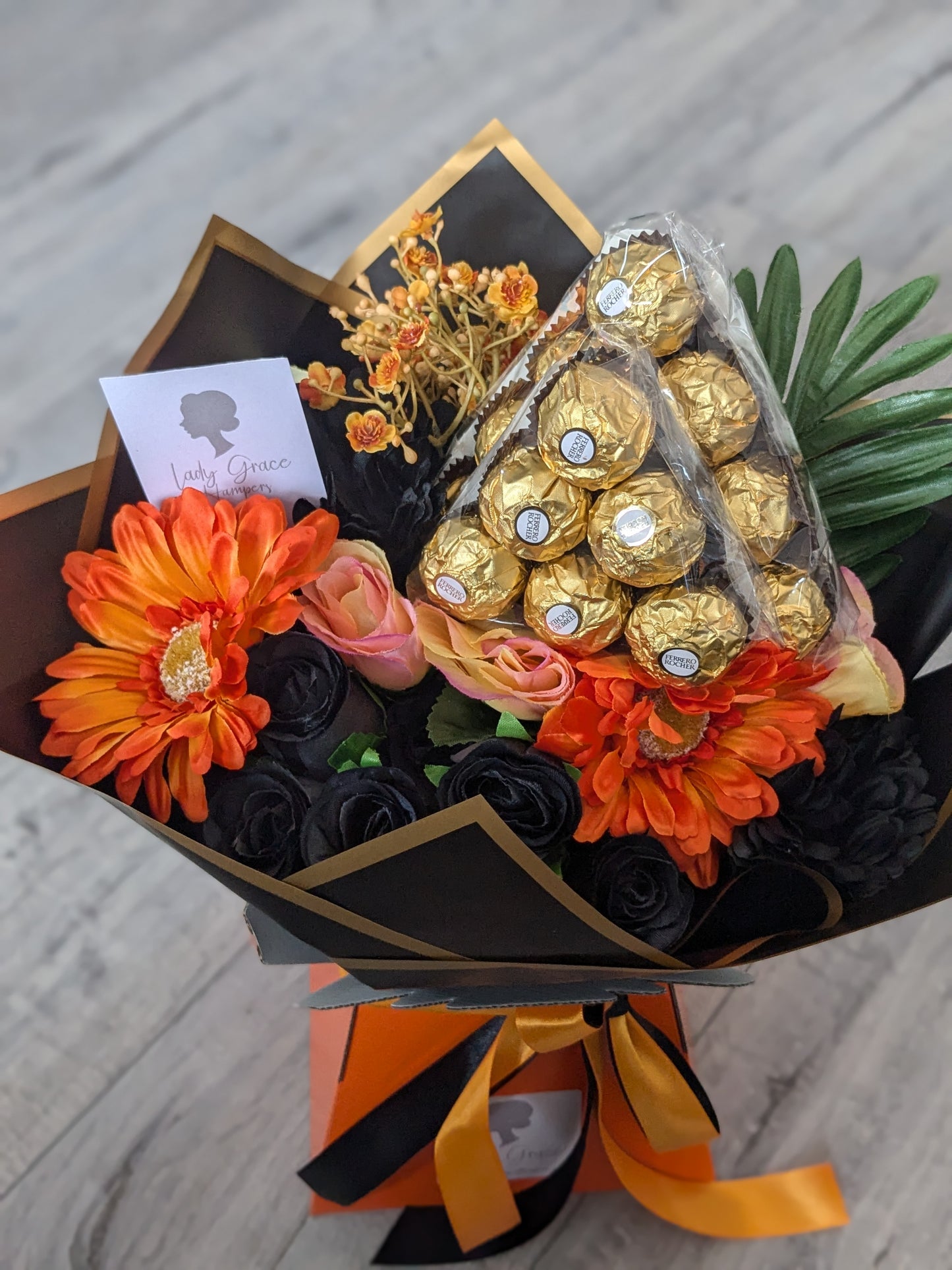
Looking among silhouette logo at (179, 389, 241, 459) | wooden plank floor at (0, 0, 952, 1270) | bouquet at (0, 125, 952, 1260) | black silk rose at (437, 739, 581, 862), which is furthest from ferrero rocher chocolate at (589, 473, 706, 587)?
wooden plank floor at (0, 0, 952, 1270)

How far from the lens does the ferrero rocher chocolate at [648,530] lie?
1.56 ft

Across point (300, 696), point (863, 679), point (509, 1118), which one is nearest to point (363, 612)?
point (300, 696)

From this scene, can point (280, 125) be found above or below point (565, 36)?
above

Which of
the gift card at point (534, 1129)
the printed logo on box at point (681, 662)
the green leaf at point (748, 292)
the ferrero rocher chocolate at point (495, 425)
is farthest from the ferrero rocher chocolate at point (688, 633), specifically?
the gift card at point (534, 1129)

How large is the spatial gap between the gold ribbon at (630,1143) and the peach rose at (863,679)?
0.82 feet

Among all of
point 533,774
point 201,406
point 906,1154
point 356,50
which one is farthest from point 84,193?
point 906,1154

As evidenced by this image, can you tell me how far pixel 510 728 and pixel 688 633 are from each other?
0.35 ft

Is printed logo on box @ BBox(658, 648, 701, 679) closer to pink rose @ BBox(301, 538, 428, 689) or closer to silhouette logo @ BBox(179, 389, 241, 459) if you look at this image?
pink rose @ BBox(301, 538, 428, 689)

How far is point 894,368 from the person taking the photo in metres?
0.57

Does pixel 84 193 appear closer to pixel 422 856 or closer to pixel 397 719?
pixel 397 719

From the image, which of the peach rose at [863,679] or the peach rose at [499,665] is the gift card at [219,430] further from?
the peach rose at [863,679]

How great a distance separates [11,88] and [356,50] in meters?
0.51

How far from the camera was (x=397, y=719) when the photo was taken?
1.81ft

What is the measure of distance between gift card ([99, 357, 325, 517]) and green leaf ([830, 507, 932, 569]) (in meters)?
0.32
